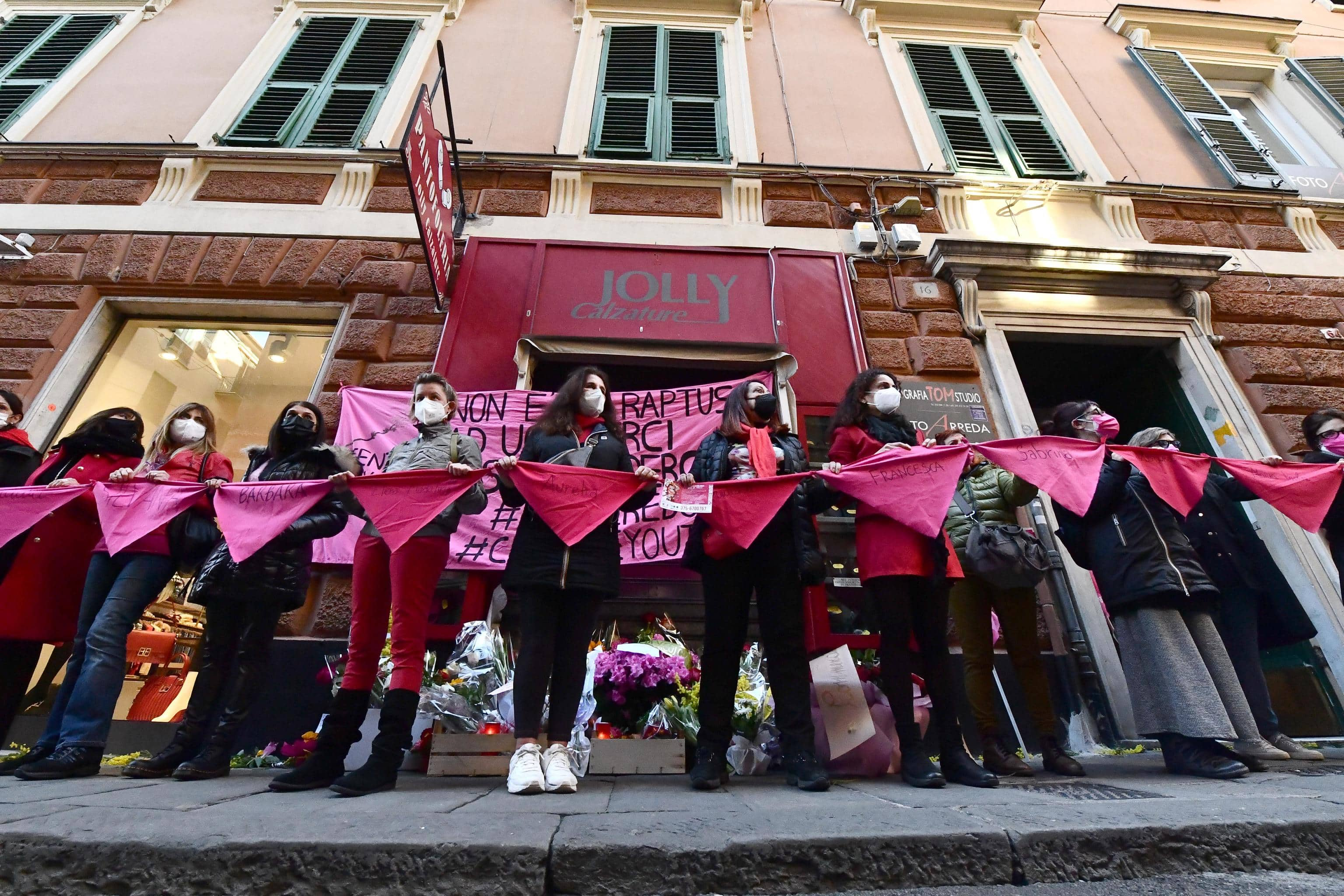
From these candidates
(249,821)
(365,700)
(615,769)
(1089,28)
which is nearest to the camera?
(249,821)

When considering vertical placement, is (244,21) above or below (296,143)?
above

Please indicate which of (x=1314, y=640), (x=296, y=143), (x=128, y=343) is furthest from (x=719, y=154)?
(x=1314, y=640)

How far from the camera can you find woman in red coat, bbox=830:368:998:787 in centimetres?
242

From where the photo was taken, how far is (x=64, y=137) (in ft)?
21.0

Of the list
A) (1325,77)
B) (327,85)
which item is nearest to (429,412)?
(327,85)

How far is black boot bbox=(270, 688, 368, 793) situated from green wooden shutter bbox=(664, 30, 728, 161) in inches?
227

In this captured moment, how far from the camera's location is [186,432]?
330 centimetres

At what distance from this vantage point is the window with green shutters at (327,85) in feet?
21.3

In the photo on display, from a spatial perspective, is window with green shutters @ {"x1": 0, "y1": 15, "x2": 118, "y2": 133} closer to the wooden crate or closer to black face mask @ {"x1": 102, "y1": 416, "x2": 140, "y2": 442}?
black face mask @ {"x1": 102, "y1": 416, "x2": 140, "y2": 442}

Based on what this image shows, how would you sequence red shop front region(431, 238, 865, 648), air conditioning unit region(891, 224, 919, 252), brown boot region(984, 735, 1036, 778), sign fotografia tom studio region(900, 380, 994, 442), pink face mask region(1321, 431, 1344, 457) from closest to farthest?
brown boot region(984, 735, 1036, 778)
pink face mask region(1321, 431, 1344, 457)
sign fotografia tom studio region(900, 380, 994, 442)
red shop front region(431, 238, 865, 648)
air conditioning unit region(891, 224, 919, 252)

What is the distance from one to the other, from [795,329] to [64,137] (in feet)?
24.0

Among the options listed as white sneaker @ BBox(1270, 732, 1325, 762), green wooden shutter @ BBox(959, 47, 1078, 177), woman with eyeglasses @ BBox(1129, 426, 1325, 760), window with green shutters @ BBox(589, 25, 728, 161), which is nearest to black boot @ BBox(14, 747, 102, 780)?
woman with eyeglasses @ BBox(1129, 426, 1325, 760)

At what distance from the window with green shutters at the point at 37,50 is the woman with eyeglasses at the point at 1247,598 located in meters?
10.4

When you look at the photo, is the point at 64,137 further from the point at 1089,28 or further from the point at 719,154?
the point at 1089,28
